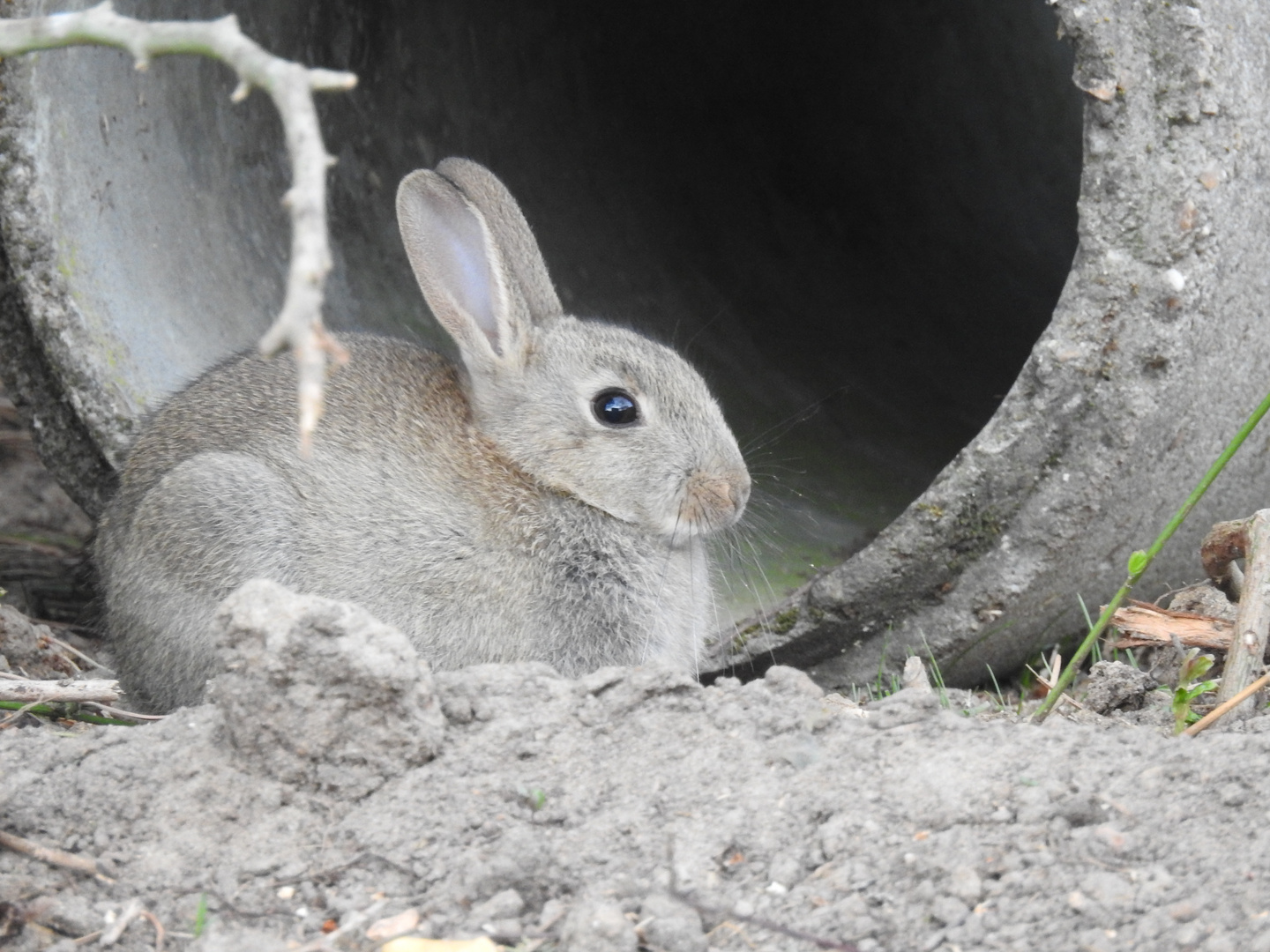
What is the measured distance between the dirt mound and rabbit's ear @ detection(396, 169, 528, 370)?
1567 mm

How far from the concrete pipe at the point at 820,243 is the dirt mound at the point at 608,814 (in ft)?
3.95

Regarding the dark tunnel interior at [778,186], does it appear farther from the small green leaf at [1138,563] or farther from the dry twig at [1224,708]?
the small green leaf at [1138,563]

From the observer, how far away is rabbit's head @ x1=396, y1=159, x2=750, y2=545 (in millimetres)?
4215

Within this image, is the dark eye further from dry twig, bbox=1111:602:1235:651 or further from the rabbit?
dry twig, bbox=1111:602:1235:651

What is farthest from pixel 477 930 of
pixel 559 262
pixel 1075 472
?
pixel 559 262

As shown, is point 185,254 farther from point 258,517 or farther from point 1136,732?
point 1136,732

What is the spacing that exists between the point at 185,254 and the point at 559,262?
209 cm

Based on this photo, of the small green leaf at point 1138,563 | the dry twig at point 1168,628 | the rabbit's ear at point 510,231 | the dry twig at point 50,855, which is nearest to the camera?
the dry twig at point 50,855

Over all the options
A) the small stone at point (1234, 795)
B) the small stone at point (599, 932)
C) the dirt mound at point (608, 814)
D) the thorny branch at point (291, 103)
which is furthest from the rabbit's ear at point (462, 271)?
the small stone at point (1234, 795)

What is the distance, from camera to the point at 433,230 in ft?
14.0

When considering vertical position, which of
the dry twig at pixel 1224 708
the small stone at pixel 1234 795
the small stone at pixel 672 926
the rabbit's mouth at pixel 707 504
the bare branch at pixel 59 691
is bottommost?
the bare branch at pixel 59 691

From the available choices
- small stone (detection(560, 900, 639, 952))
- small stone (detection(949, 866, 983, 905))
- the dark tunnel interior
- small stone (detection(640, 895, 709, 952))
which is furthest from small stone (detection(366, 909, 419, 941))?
the dark tunnel interior

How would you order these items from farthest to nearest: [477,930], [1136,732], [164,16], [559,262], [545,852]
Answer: [559,262] < [164,16] < [1136,732] < [545,852] < [477,930]

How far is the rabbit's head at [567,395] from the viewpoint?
13.8 feet
